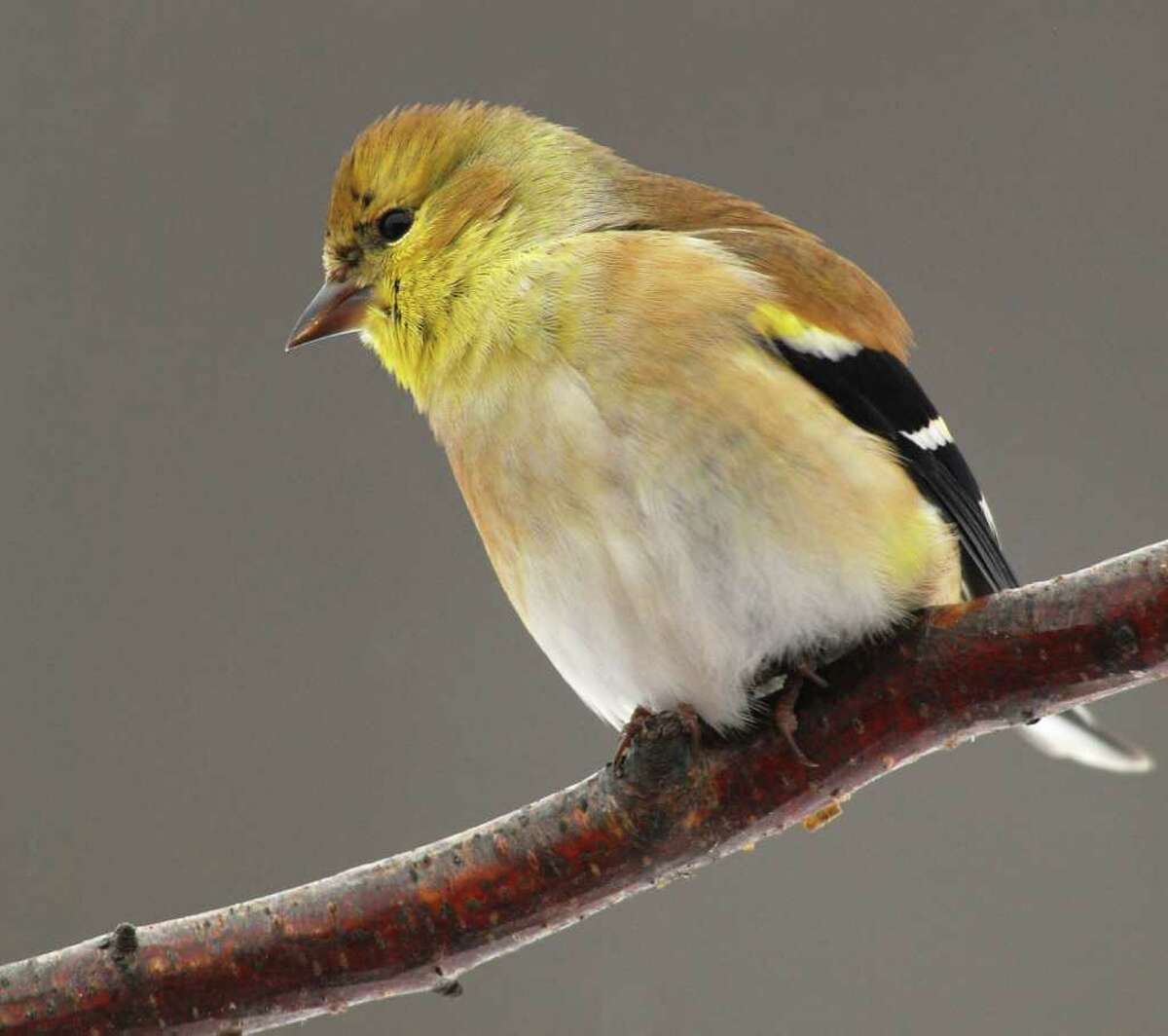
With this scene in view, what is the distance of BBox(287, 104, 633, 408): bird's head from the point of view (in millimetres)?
1783

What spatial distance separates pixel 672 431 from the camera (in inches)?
61.6

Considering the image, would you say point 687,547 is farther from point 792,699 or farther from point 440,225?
point 440,225

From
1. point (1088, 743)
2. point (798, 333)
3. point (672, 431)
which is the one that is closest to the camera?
point (672, 431)

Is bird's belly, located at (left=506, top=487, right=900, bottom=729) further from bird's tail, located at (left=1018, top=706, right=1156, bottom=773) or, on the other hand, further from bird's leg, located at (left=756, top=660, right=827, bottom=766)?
bird's tail, located at (left=1018, top=706, right=1156, bottom=773)

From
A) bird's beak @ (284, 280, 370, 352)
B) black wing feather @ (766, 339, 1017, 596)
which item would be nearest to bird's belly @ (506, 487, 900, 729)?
black wing feather @ (766, 339, 1017, 596)

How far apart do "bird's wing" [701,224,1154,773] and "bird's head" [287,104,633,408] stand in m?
0.20

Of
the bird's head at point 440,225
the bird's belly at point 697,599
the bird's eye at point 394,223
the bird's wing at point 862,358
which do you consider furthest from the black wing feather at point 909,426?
the bird's eye at point 394,223

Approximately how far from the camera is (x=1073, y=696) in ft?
4.96

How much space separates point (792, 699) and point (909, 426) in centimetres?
34

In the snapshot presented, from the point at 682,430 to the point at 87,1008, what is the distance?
81 centimetres

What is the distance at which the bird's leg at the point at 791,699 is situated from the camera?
63.1 inches

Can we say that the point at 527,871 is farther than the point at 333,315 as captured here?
No

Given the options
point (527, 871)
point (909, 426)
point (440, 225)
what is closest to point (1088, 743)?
point (909, 426)

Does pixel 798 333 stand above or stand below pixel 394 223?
below
